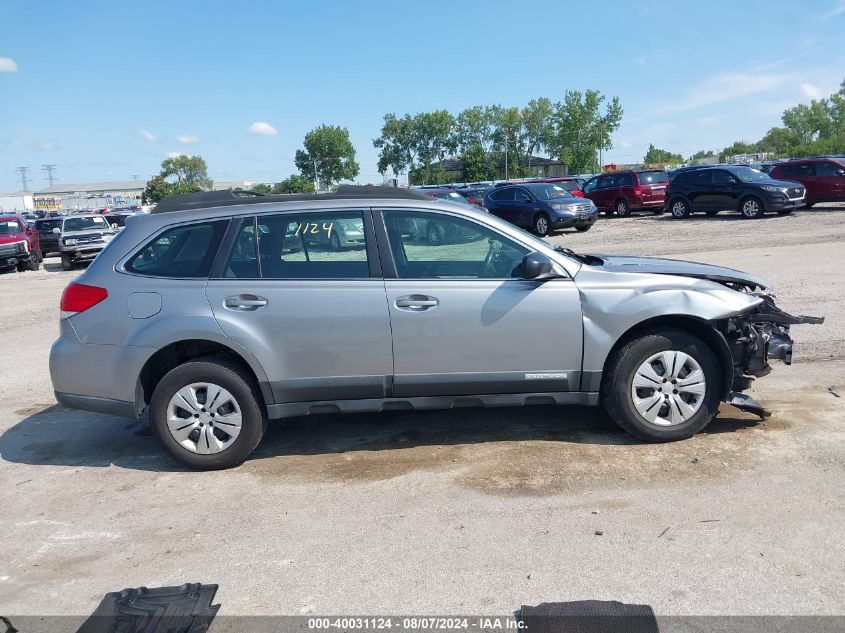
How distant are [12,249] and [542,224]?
16925 millimetres

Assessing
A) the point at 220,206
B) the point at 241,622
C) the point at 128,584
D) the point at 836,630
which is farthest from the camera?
the point at 220,206

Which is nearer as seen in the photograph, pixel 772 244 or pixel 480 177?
pixel 772 244

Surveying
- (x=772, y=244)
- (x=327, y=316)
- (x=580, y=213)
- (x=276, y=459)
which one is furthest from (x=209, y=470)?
(x=580, y=213)

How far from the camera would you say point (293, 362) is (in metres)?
5.05

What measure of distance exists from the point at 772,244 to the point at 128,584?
1663 centimetres

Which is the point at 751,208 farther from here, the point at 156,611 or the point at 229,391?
the point at 156,611

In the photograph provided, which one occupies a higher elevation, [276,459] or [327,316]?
[327,316]

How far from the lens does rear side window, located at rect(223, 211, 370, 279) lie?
203 inches

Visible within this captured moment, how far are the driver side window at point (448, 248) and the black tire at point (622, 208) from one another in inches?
984

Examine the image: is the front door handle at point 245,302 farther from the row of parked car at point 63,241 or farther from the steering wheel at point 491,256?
the row of parked car at point 63,241

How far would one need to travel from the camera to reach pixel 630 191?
28.5m

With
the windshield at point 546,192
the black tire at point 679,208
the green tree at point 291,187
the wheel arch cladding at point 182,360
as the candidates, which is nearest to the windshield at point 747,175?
the black tire at point 679,208

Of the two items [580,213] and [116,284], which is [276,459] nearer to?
[116,284]

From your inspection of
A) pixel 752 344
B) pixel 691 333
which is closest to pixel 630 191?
pixel 752 344
